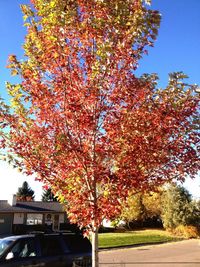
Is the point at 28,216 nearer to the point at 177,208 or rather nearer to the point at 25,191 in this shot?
the point at 177,208

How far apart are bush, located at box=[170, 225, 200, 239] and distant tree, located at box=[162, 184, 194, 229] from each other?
594 millimetres

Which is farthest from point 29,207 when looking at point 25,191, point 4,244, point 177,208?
point 25,191

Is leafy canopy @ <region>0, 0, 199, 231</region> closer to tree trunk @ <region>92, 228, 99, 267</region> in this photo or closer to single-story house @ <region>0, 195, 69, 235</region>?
tree trunk @ <region>92, 228, 99, 267</region>

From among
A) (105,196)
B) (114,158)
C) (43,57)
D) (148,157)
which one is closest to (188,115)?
(148,157)

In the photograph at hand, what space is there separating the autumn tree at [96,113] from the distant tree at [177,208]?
32989mm

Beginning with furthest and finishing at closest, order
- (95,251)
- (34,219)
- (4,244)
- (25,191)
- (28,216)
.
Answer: (25,191)
(34,219)
(28,216)
(4,244)
(95,251)

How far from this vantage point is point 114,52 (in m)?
6.91

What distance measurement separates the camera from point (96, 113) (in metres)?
7.16

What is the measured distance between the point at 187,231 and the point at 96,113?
115 feet

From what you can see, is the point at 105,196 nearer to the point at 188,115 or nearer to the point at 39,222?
the point at 188,115

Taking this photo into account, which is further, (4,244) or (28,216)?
(28,216)

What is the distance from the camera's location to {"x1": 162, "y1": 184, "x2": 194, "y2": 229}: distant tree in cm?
3938

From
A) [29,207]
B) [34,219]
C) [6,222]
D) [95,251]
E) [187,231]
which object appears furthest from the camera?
[34,219]

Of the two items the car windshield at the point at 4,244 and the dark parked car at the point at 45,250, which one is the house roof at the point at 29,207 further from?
the car windshield at the point at 4,244
